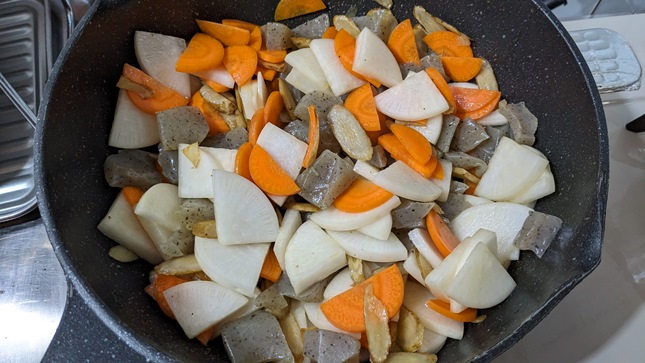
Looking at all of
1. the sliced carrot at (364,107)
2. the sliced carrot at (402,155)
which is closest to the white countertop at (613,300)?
the sliced carrot at (402,155)

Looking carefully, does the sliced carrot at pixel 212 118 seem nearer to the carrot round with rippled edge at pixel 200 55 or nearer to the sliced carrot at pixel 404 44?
the carrot round with rippled edge at pixel 200 55

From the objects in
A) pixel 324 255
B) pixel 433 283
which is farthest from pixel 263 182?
pixel 433 283

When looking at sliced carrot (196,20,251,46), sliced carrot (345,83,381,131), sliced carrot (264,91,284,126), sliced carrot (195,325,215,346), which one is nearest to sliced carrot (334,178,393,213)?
sliced carrot (345,83,381,131)

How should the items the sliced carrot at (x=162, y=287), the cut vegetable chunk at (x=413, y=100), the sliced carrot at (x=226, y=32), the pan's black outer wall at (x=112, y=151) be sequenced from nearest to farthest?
the pan's black outer wall at (x=112, y=151) → the sliced carrot at (x=162, y=287) → the cut vegetable chunk at (x=413, y=100) → the sliced carrot at (x=226, y=32)

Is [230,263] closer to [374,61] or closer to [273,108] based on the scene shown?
[273,108]

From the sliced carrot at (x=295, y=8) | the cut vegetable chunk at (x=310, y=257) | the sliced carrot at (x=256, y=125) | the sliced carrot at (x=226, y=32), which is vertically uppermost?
the sliced carrot at (x=295, y=8)

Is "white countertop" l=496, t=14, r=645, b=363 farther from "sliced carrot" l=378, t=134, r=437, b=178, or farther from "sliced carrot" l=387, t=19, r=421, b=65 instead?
"sliced carrot" l=387, t=19, r=421, b=65

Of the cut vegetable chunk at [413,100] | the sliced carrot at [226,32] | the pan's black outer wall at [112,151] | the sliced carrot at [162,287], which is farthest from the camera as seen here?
the sliced carrot at [226,32]

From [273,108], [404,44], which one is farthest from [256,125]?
[404,44]
